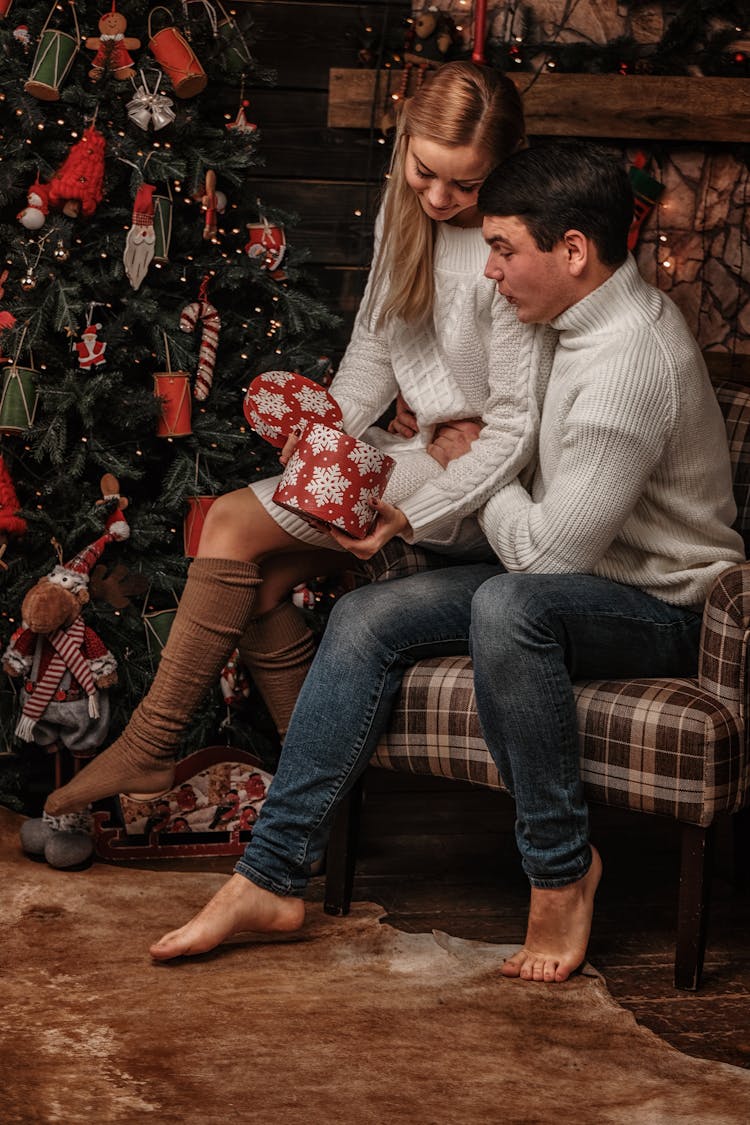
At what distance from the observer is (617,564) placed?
2.00 metres

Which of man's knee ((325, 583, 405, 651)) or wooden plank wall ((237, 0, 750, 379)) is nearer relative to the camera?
man's knee ((325, 583, 405, 651))

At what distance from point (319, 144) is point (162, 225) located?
2.27 feet

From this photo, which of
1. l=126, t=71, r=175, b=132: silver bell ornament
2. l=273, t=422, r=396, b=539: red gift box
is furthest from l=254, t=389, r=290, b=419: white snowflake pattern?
l=126, t=71, r=175, b=132: silver bell ornament

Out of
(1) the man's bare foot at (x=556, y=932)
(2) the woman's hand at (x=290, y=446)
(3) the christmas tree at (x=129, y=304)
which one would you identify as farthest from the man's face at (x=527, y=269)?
(1) the man's bare foot at (x=556, y=932)

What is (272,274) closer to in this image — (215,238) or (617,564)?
(215,238)

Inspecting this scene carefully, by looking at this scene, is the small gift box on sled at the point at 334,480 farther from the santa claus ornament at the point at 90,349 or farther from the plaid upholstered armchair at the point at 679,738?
the santa claus ornament at the point at 90,349

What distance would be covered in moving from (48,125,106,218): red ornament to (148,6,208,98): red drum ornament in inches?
7.9

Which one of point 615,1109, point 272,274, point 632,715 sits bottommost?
point 615,1109

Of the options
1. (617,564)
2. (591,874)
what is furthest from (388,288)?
(591,874)

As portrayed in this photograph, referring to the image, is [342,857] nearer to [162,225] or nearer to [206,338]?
[206,338]

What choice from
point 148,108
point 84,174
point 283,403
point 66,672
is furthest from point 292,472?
point 148,108

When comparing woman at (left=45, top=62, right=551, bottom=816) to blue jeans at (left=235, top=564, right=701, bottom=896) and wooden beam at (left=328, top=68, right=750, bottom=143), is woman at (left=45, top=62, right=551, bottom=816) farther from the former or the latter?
wooden beam at (left=328, top=68, right=750, bottom=143)

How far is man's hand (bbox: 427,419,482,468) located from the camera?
2.21 m

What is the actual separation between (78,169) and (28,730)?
1.06 m
